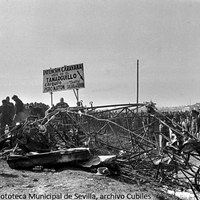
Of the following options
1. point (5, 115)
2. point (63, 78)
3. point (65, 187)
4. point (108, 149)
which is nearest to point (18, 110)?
point (5, 115)

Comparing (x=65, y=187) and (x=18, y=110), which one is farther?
(x=18, y=110)

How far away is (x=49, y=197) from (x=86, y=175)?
1395mm

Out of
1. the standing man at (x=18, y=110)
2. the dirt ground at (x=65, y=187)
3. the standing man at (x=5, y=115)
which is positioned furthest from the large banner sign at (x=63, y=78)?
→ the dirt ground at (x=65, y=187)

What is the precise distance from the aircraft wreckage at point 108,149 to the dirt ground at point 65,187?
0.43 meters

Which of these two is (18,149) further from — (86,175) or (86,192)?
(86,192)

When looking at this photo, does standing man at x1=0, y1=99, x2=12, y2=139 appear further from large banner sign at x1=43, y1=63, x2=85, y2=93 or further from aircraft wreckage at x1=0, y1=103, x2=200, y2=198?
aircraft wreckage at x1=0, y1=103, x2=200, y2=198

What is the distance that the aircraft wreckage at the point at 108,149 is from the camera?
18.6 ft

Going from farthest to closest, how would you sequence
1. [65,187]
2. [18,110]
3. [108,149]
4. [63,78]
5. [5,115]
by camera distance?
[5,115] < [18,110] < [63,78] < [108,149] < [65,187]

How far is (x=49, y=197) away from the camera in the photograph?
180 inches

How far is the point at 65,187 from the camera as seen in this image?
5008 millimetres

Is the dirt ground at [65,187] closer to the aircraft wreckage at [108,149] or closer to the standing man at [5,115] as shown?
the aircraft wreckage at [108,149]

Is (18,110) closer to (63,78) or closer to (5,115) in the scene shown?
(5,115)

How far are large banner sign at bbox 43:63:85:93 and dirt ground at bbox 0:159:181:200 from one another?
4422mm

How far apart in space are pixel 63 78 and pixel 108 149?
3578 mm
